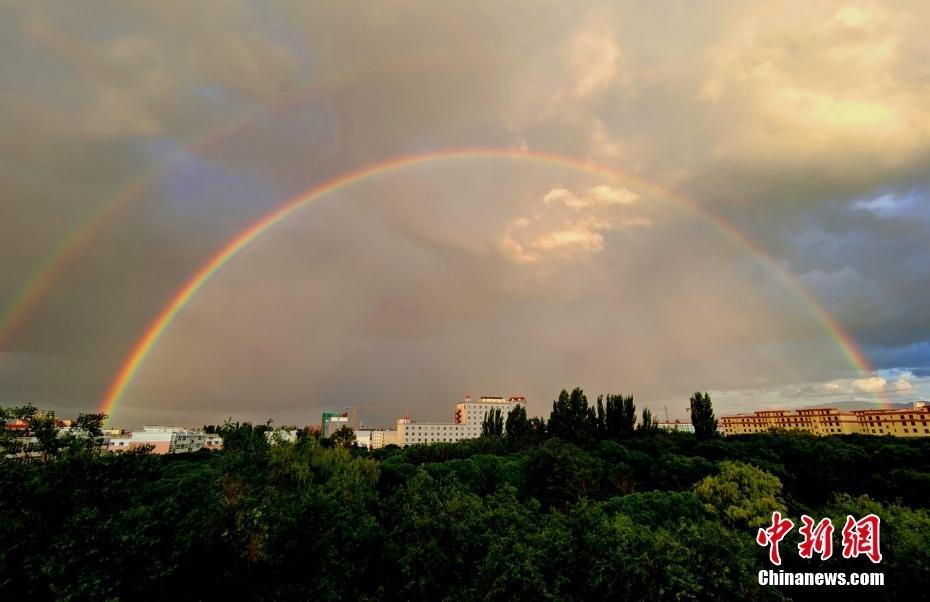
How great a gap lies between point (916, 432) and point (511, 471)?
170 m

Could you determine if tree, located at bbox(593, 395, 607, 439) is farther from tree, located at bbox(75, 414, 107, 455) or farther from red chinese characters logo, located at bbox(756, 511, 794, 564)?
tree, located at bbox(75, 414, 107, 455)

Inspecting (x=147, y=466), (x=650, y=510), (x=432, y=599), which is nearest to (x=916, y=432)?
(x=650, y=510)

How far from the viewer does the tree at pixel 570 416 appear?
85.3m

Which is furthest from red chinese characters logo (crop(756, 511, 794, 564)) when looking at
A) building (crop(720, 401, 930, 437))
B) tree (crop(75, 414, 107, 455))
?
building (crop(720, 401, 930, 437))

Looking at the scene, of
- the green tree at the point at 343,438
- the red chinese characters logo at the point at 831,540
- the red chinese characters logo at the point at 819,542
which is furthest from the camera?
the green tree at the point at 343,438

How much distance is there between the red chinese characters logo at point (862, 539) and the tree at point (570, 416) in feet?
204

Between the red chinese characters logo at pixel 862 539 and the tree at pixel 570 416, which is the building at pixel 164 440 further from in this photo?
the red chinese characters logo at pixel 862 539

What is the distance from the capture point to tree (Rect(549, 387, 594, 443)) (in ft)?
280

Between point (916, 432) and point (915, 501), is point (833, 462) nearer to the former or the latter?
point (915, 501)

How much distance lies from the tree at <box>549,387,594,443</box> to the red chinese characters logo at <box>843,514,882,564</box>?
6210cm

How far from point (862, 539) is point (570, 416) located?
6660 centimetres

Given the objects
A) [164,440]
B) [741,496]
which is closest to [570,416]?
[741,496]

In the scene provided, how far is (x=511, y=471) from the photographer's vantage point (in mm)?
55062

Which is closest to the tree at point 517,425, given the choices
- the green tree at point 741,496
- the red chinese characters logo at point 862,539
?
the green tree at point 741,496
